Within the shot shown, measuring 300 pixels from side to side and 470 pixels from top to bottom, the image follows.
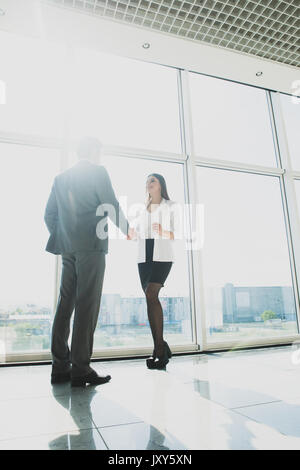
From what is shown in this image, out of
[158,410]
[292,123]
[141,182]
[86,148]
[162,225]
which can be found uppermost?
[292,123]

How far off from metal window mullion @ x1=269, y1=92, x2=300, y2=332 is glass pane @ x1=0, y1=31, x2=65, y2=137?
2.78 metres

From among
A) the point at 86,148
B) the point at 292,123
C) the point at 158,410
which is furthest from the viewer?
the point at 292,123

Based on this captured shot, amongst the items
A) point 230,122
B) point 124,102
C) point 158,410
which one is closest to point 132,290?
point 158,410

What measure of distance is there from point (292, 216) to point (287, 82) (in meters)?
1.76

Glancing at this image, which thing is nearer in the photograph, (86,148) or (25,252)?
(86,148)

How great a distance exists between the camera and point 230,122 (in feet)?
12.5

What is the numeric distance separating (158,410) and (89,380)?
1.95 ft

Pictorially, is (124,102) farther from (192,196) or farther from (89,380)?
(89,380)

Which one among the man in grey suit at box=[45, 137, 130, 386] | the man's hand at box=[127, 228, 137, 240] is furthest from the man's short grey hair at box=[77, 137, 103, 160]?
the man's hand at box=[127, 228, 137, 240]

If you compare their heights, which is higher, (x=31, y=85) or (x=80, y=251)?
(x=31, y=85)

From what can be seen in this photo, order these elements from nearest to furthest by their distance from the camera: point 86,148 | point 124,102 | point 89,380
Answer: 1. point 89,380
2. point 86,148
3. point 124,102
